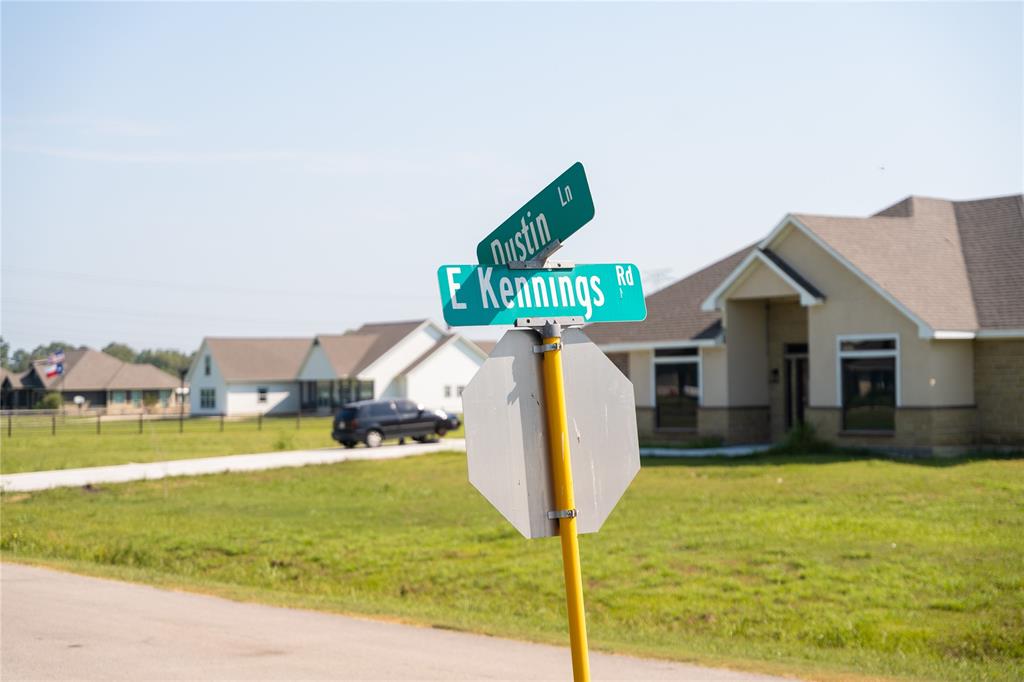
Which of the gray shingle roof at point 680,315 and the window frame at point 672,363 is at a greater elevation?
the gray shingle roof at point 680,315

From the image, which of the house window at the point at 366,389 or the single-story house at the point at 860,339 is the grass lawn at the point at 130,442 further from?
the single-story house at the point at 860,339

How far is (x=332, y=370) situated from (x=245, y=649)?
6759 cm

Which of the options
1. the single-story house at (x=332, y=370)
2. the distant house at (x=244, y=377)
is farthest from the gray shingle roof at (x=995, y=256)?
the distant house at (x=244, y=377)

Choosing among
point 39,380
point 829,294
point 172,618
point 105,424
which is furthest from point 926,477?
point 105,424

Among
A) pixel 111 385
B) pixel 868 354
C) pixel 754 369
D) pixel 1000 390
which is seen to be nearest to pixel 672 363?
pixel 754 369

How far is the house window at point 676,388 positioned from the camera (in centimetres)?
3331

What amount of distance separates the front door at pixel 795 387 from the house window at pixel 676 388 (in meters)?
2.56

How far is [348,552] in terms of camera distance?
58.2 feet

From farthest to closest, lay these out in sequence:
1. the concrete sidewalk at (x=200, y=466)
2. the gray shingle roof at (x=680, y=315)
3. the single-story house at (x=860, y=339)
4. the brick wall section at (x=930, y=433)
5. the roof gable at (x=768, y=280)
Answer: the gray shingle roof at (x=680, y=315) < the concrete sidewalk at (x=200, y=466) < the roof gable at (x=768, y=280) < the single-story house at (x=860, y=339) < the brick wall section at (x=930, y=433)

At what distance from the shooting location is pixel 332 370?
3046 inches

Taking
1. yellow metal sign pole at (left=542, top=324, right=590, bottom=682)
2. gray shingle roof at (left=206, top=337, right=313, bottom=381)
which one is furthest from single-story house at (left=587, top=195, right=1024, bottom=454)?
gray shingle roof at (left=206, top=337, right=313, bottom=381)

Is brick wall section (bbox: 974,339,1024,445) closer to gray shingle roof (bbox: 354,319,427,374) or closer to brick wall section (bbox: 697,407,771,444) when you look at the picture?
brick wall section (bbox: 697,407,771,444)

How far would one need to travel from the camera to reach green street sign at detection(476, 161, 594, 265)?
503 centimetres

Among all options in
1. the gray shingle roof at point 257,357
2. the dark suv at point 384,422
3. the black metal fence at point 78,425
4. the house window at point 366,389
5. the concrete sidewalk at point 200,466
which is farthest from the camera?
the gray shingle roof at point 257,357
